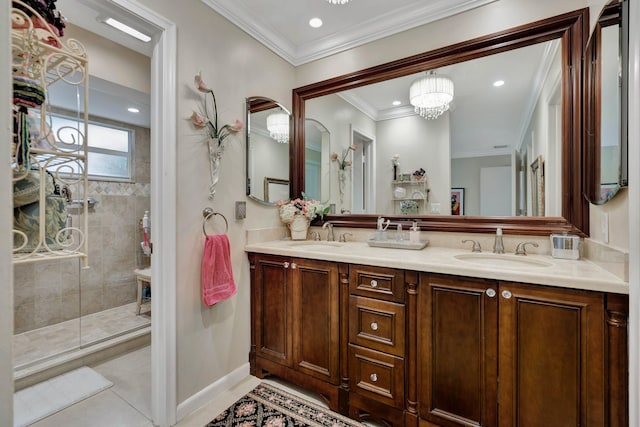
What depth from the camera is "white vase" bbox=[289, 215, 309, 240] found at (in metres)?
A: 2.44

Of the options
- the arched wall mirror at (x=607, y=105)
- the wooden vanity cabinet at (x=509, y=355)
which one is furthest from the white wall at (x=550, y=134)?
A: the wooden vanity cabinet at (x=509, y=355)

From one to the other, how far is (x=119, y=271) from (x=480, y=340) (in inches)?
152

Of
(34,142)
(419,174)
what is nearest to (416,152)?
(419,174)

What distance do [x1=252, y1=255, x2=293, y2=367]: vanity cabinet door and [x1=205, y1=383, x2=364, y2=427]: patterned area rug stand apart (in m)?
0.22

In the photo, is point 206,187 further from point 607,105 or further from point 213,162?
point 607,105

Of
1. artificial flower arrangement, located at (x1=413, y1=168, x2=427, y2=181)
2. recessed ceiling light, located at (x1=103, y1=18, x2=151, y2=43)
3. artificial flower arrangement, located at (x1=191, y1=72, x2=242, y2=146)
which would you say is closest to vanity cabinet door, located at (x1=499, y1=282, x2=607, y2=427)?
artificial flower arrangement, located at (x1=413, y1=168, x2=427, y2=181)

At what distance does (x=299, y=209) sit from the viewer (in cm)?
246

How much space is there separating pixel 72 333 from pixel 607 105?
4240 millimetres

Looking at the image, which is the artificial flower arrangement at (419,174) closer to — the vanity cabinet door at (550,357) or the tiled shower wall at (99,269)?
the vanity cabinet door at (550,357)

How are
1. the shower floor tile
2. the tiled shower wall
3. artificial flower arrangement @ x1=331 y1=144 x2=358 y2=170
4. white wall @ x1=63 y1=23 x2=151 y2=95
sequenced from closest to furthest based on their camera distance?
white wall @ x1=63 y1=23 x2=151 y2=95
the shower floor tile
artificial flower arrangement @ x1=331 y1=144 x2=358 y2=170
the tiled shower wall

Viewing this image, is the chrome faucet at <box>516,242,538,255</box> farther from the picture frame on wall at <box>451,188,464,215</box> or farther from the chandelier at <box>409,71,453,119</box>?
the chandelier at <box>409,71,453,119</box>

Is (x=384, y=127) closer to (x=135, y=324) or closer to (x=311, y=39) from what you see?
(x=311, y=39)

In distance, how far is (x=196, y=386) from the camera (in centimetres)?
182

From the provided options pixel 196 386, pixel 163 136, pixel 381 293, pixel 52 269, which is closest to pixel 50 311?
pixel 52 269
